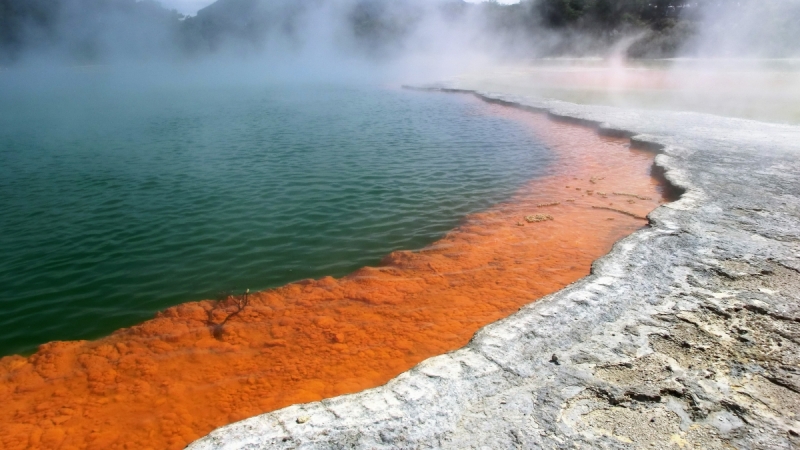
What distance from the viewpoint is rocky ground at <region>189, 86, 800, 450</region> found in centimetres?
173

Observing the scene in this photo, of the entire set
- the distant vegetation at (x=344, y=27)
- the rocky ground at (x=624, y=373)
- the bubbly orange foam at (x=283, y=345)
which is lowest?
the bubbly orange foam at (x=283, y=345)

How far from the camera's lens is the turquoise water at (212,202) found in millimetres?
3730

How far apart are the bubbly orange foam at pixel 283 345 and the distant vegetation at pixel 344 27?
22.7 meters

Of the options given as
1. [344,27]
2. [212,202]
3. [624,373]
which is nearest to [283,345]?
[624,373]

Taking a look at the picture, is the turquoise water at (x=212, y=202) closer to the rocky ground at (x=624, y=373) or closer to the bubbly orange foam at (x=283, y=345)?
the bubbly orange foam at (x=283, y=345)

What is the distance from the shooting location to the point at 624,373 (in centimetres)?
201

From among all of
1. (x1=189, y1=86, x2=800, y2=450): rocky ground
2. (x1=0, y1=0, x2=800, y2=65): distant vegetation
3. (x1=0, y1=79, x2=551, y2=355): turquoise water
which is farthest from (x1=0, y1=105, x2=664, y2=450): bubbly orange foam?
(x1=0, y1=0, x2=800, y2=65): distant vegetation

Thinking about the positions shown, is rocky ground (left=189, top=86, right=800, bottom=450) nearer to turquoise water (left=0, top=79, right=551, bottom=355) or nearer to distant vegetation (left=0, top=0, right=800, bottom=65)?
turquoise water (left=0, top=79, right=551, bottom=355)

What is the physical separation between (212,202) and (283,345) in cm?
306

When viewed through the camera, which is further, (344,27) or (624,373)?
(344,27)

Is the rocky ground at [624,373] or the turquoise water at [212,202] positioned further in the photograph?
the turquoise water at [212,202]

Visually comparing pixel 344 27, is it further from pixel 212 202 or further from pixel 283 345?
pixel 283 345

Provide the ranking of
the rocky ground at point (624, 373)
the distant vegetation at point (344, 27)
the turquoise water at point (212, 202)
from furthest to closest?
the distant vegetation at point (344, 27) → the turquoise water at point (212, 202) → the rocky ground at point (624, 373)

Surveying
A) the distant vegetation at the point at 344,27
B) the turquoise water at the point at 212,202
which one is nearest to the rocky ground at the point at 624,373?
the turquoise water at the point at 212,202
